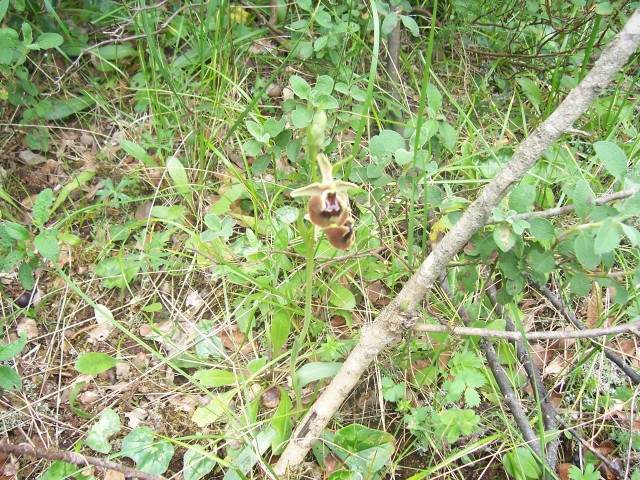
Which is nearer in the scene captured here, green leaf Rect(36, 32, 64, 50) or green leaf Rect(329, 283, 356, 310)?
green leaf Rect(329, 283, 356, 310)

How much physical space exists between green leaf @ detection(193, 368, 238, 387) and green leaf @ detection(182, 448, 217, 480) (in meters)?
0.25

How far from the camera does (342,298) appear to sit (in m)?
2.14

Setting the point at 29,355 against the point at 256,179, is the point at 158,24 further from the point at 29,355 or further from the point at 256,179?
the point at 29,355

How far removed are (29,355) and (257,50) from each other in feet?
5.92

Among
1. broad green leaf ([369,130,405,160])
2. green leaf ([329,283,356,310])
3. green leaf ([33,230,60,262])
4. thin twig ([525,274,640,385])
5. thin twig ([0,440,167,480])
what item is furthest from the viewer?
Answer: green leaf ([329,283,356,310])

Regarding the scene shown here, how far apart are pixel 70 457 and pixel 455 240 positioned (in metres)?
1.42

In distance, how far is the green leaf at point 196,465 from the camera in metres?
1.86

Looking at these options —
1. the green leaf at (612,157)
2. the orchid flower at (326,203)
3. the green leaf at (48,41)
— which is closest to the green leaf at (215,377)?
the orchid flower at (326,203)

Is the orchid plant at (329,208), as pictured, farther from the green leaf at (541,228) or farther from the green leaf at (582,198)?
the green leaf at (582,198)

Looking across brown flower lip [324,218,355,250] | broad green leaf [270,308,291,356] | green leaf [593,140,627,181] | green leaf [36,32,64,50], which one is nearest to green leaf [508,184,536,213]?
green leaf [593,140,627,181]

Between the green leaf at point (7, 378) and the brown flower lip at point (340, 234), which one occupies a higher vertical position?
the brown flower lip at point (340, 234)

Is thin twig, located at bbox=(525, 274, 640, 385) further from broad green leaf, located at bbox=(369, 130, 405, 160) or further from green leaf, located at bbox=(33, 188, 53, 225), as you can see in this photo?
green leaf, located at bbox=(33, 188, 53, 225)

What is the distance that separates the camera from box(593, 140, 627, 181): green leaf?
4.86 ft

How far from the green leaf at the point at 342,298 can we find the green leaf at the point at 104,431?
3.05ft
